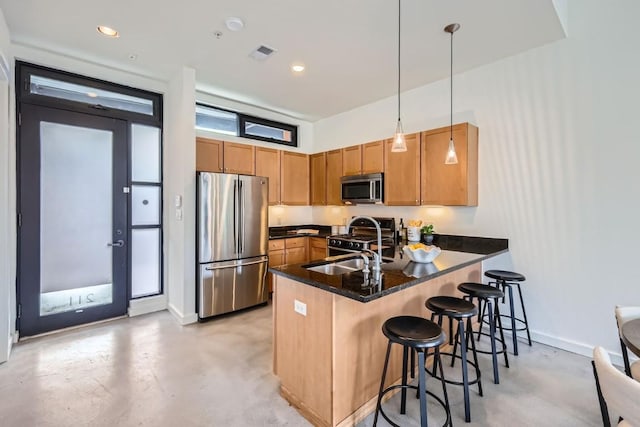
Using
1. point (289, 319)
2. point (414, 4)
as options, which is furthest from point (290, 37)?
point (289, 319)

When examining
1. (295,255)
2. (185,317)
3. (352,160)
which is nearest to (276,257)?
(295,255)

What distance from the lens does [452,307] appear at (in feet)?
6.86

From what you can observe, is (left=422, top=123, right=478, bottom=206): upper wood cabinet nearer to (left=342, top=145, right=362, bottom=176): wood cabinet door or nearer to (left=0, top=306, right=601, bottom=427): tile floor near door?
(left=342, top=145, right=362, bottom=176): wood cabinet door

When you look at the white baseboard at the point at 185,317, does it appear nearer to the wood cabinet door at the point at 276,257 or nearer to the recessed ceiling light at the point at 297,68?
the wood cabinet door at the point at 276,257

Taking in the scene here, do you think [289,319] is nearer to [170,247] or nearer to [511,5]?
[170,247]

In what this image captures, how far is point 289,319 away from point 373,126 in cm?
359

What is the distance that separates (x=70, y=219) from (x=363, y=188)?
3753mm

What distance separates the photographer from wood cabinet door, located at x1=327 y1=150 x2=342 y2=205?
4984 millimetres

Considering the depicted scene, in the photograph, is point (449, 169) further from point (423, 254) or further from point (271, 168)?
point (271, 168)

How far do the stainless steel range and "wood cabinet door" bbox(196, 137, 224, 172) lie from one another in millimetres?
2047

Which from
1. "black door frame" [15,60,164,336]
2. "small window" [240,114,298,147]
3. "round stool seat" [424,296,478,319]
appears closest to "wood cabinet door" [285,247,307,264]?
"black door frame" [15,60,164,336]

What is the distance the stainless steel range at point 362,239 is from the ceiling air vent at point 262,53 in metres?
2.57

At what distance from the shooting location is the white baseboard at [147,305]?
12.7 feet

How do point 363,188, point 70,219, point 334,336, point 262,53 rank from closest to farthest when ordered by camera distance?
1. point 334,336
2. point 262,53
3. point 70,219
4. point 363,188
